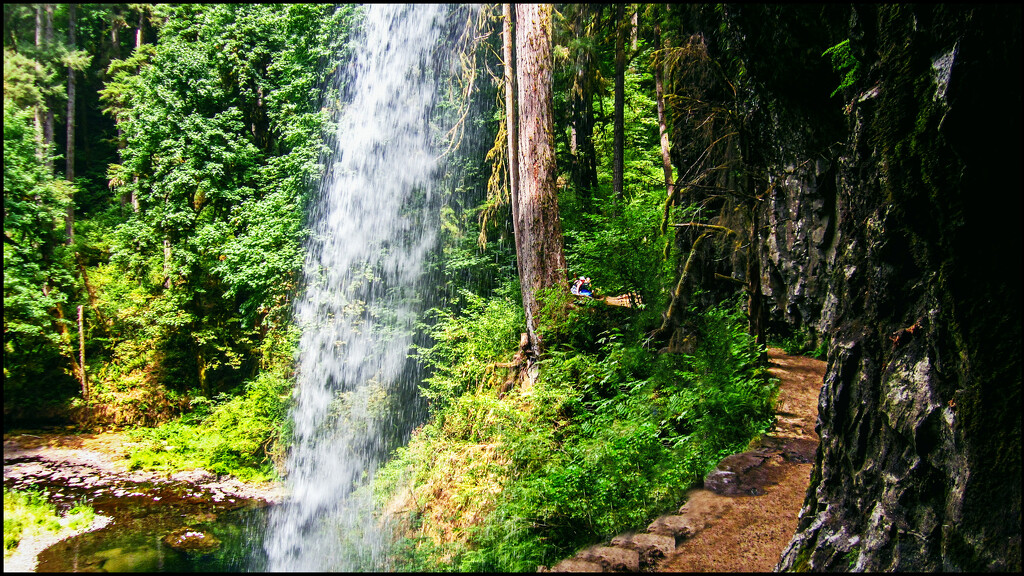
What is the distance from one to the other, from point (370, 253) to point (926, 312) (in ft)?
34.5

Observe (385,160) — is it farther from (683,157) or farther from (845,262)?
(845,262)

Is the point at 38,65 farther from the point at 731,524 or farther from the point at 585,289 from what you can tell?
the point at 731,524

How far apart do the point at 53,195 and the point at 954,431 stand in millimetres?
11031

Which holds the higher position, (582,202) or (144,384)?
(582,202)

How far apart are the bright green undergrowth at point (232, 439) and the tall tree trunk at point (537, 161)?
6424 mm

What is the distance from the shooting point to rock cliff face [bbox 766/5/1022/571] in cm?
194

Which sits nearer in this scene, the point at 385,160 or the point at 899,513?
the point at 899,513

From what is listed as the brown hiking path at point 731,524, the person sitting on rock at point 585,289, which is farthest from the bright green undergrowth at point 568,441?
the person sitting on rock at point 585,289

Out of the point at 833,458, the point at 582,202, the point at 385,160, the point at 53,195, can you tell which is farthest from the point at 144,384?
the point at 833,458

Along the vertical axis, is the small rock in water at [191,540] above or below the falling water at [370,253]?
below

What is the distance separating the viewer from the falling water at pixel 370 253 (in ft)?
32.3

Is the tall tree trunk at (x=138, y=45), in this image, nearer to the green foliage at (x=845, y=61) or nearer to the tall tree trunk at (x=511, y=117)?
the tall tree trunk at (x=511, y=117)

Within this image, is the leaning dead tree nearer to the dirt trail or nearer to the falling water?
the dirt trail

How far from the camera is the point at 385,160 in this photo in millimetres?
11828
